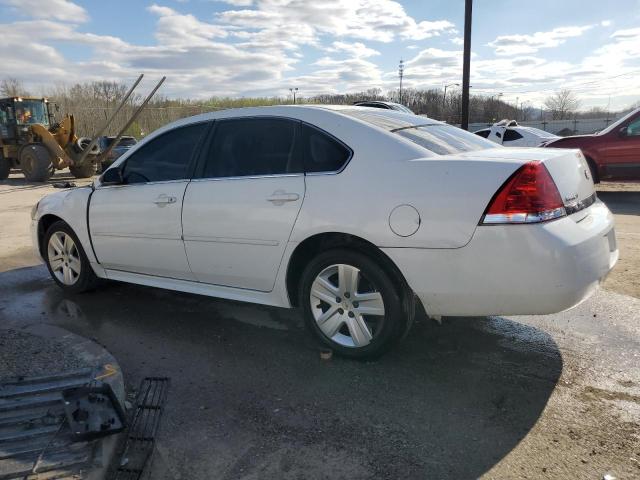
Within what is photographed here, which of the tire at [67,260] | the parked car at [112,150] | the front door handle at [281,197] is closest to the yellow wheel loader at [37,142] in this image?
the parked car at [112,150]

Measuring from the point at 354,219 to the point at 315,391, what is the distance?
1.09m

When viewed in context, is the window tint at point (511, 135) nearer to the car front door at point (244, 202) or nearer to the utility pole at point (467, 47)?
the utility pole at point (467, 47)

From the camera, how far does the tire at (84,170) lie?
64.3 feet

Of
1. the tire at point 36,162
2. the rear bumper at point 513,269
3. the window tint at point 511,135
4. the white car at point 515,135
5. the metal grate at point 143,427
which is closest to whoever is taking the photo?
the metal grate at point 143,427

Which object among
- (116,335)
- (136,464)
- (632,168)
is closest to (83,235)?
(116,335)

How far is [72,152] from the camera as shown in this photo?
19750 mm

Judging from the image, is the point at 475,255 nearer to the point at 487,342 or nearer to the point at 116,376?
the point at 487,342

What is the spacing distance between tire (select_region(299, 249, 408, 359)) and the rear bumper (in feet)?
0.65

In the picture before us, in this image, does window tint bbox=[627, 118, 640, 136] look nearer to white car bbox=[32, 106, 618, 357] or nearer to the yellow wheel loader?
white car bbox=[32, 106, 618, 357]

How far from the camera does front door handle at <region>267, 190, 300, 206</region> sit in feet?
11.9

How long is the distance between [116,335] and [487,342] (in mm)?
2866

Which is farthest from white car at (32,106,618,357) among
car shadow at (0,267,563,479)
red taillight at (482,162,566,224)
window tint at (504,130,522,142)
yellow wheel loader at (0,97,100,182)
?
yellow wheel loader at (0,97,100,182)

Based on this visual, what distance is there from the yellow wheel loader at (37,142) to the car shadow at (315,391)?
52.0 ft

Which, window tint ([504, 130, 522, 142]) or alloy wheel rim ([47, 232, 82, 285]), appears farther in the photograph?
window tint ([504, 130, 522, 142])
